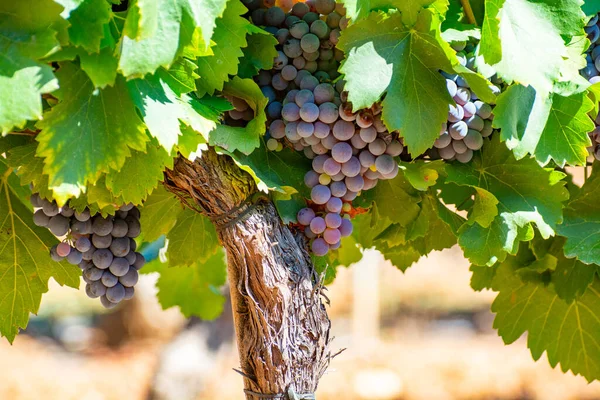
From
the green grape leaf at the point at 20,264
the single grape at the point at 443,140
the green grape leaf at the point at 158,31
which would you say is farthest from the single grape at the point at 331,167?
the green grape leaf at the point at 20,264

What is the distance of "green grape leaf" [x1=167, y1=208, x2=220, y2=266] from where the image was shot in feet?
3.23

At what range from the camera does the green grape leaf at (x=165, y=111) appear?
25.2 inches

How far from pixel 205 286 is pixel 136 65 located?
2.27 ft

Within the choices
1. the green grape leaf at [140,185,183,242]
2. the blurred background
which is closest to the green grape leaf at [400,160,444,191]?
the green grape leaf at [140,185,183,242]

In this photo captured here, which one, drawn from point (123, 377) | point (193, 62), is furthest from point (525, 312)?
point (123, 377)

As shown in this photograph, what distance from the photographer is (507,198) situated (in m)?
0.82

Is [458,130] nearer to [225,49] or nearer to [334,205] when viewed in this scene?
[334,205]

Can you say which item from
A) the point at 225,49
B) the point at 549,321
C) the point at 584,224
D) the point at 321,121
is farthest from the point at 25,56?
the point at 549,321

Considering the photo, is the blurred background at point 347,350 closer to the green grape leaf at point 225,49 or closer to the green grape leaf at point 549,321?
the green grape leaf at point 549,321

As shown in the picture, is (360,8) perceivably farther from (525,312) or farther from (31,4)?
(525,312)

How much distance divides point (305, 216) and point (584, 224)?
36 centimetres

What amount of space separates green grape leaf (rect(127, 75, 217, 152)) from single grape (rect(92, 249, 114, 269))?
0.68ft

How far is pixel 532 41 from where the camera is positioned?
27.5 inches

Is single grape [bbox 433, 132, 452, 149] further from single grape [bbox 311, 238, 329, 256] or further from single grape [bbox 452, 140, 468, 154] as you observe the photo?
single grape [bbox 311, 238, 329, 256]
